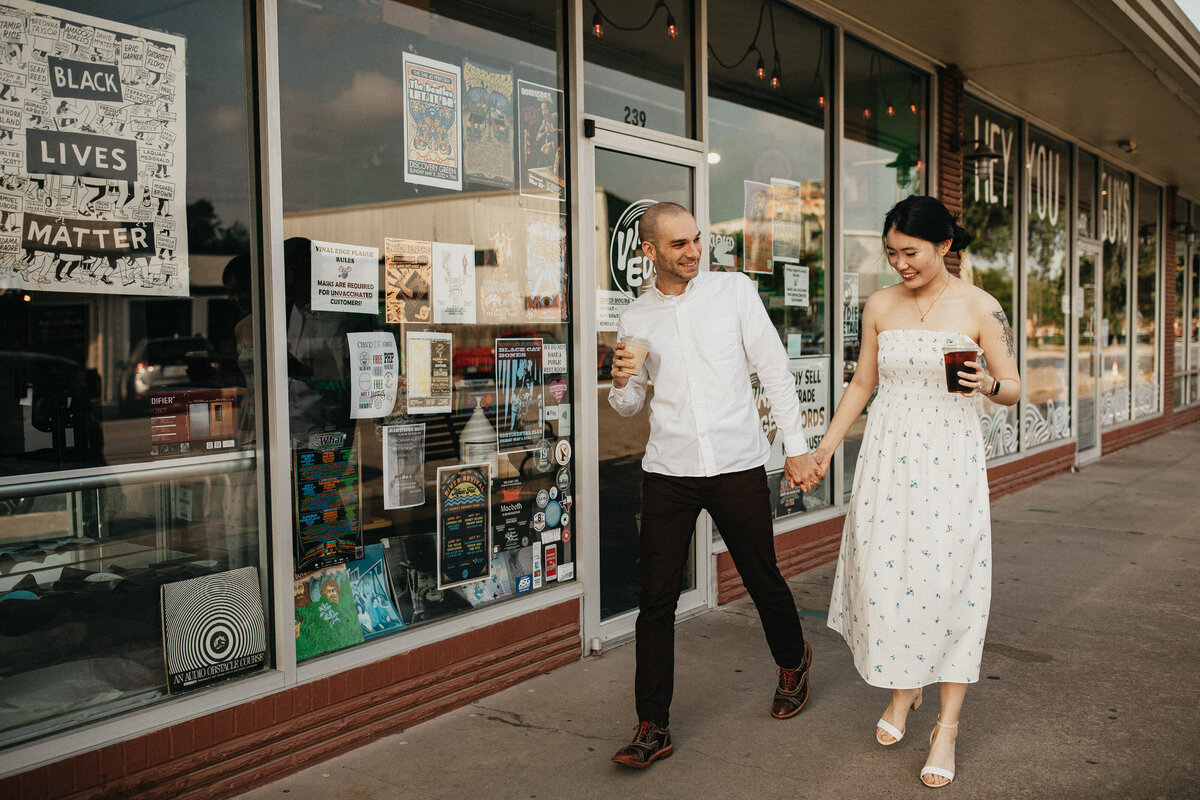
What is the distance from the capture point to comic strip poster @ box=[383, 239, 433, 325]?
12.9 feet

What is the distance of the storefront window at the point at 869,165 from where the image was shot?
23.7 feet

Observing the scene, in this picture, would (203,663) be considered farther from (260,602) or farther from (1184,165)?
(1184,165)

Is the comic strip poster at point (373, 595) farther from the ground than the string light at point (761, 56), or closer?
closer

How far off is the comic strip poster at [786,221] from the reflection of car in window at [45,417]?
433cm

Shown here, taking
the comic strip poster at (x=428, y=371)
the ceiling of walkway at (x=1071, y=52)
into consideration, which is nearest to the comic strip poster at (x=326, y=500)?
the comic strip poster at (x=428, y=371)

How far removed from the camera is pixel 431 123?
411cm

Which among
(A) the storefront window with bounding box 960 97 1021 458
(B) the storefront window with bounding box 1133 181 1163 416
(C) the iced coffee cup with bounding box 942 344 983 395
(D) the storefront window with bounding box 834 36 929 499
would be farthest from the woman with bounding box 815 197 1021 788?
(B) the storefront window with bounding box 1133 181 1163 416

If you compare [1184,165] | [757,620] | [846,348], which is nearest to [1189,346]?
[1184,165]

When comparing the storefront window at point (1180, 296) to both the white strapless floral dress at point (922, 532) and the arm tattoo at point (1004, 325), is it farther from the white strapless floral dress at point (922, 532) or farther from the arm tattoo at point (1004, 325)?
the white strapless floral dress at point (922, 532)

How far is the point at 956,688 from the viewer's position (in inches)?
135

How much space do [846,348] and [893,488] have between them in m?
3.78

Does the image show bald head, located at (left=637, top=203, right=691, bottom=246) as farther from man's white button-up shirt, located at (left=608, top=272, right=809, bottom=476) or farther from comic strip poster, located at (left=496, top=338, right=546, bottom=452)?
comic strip poster, located at (left=496, top=338, right=546, bottom=452)

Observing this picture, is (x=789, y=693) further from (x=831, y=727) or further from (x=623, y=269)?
(x=623, y=269)

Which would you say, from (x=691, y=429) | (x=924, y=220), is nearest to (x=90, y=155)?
(x=691, y=429)
